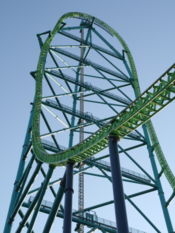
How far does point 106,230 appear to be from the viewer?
36.9 feet

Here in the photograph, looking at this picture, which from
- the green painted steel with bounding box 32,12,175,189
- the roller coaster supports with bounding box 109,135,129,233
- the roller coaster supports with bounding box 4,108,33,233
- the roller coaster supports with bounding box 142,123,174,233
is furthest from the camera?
the roller coaster supports with bounding box 4,108,33,233

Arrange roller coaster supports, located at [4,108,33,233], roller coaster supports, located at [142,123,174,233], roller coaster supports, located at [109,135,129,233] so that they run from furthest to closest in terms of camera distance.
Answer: roller coaster supports, located at [4,108,33,233] < roller coaster supports, located at [142,123,174,233] < roller coaster supports, located at [109,135,129,233]

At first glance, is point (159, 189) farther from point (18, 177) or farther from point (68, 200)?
point (18, 177)

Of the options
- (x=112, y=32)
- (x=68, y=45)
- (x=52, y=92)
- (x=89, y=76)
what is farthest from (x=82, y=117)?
(x=112, y=32)

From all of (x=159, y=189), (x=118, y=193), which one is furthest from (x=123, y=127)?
(x=159, y=189)

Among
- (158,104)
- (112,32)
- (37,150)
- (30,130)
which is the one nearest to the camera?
(158,104)

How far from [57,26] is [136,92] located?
520 centimetres

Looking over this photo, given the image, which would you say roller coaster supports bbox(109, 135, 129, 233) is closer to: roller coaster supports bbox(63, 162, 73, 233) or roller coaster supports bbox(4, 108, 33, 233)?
roller coaster supports bbox(63, 162, 73, 233)

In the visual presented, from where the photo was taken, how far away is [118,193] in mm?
7148

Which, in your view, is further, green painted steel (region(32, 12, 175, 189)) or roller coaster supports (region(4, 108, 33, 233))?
roller coaster supports (region(4, 108, 33, 233))

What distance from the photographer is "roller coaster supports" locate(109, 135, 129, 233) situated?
666 centimetres

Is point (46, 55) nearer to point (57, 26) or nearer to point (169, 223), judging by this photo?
point (57, 26)

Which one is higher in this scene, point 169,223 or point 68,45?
point 68,45

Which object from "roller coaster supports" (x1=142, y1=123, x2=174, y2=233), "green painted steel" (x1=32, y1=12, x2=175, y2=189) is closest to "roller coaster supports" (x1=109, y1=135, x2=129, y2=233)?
"green painted steel" (x1=32, y1=12, x2=175, y2=189)
